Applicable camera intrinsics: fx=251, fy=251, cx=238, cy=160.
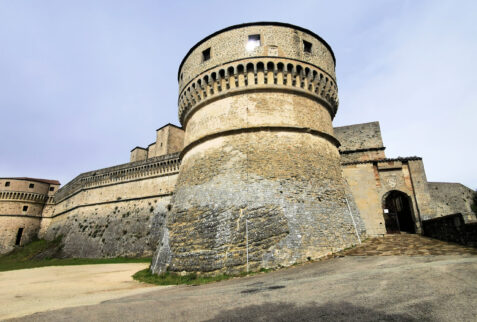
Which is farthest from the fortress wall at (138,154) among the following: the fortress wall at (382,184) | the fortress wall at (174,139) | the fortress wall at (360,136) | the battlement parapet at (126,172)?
the fortress wall at (382,184)

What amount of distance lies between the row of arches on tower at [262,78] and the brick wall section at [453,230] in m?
6.80

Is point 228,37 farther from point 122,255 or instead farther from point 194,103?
point 122,255

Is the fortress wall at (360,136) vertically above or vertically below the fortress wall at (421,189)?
above

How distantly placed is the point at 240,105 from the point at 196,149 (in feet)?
9.09

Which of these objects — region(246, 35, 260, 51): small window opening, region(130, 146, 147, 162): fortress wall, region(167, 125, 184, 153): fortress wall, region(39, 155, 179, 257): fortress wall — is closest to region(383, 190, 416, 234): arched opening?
region(246, 35, 260, 51): small window opening

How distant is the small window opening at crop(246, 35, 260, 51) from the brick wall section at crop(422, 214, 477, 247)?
9.82 metres

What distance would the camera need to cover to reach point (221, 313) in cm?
380

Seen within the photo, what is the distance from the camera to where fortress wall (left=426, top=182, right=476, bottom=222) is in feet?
Answer: 66.6

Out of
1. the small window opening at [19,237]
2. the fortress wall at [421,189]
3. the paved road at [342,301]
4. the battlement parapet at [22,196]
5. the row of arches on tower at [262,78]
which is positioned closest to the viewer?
the paved road at [342,301]

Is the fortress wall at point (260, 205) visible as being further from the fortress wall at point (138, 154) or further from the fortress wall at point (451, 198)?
the fortress wall at point (138, 154)

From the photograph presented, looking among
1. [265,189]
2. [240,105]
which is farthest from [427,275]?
[240,105]

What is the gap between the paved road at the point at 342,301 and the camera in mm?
3305

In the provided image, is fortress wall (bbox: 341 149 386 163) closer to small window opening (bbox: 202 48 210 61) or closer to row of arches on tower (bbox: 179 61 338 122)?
row of arches on tower (bbox: 179 61 338 122)

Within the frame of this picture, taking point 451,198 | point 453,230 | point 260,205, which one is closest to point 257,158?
point 260,205
